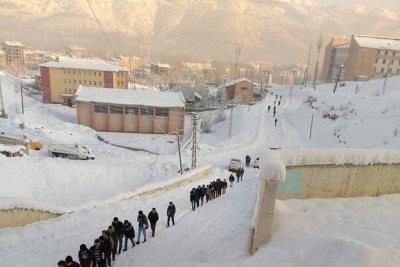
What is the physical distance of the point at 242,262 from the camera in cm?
629

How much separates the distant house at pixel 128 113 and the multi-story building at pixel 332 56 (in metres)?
64.9

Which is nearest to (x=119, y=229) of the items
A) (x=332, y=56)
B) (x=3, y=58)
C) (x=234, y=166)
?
(x=234, y=166)

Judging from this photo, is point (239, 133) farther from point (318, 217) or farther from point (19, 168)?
point (318, 217)

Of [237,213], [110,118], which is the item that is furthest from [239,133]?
[237,213]

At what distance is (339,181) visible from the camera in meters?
7.45

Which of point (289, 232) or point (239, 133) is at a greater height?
point (289, 232)

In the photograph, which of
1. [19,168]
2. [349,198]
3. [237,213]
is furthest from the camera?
[19,168]

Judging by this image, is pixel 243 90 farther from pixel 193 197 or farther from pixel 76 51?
pixel 76 51

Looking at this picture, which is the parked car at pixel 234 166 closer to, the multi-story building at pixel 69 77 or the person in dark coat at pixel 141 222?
the person in dark coat at pixel 141 222

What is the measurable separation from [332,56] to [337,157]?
100251mm

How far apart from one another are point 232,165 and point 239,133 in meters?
16.1

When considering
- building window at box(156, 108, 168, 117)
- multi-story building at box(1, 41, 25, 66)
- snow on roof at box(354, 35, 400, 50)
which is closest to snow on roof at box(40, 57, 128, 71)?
building window at box(156, 108, 168, 117)

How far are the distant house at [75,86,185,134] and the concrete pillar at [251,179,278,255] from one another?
40.1m

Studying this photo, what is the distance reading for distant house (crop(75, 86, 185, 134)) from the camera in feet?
149
